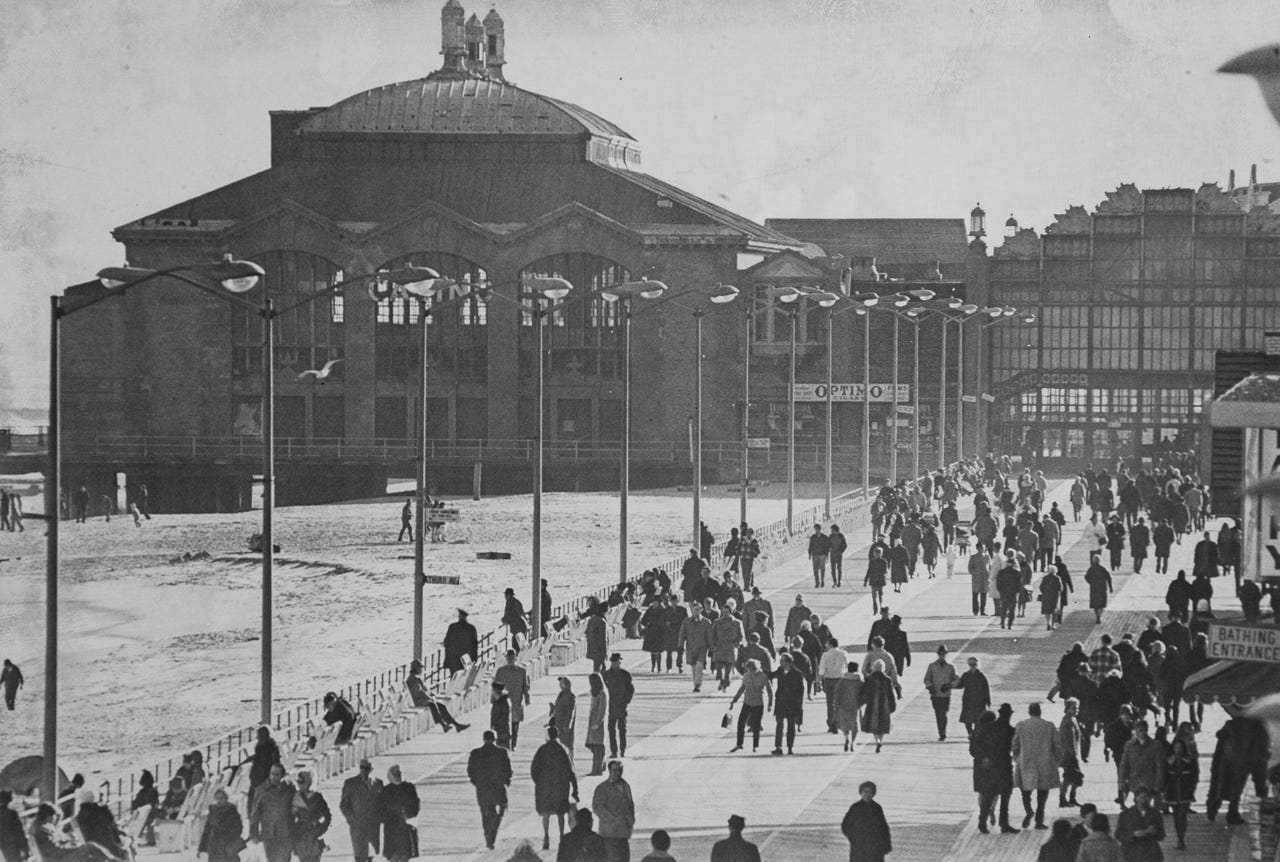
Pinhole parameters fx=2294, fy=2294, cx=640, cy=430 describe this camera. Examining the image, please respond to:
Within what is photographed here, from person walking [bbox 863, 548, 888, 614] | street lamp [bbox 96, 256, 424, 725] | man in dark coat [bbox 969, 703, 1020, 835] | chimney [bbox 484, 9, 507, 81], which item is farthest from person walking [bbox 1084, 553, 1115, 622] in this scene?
chimney [bbox 484, 9, 507, 81]

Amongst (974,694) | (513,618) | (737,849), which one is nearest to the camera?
(737,849)

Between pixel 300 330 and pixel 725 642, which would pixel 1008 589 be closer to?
pixel 725 642

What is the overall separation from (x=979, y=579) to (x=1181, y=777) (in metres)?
18.6

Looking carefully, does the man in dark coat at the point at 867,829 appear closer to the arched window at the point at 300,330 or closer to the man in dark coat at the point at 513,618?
the man in dark coat at the point at 513,618

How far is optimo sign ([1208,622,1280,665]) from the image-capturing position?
1911 cm

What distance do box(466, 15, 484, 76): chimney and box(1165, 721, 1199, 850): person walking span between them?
99.9 metres

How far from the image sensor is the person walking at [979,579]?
130 feet

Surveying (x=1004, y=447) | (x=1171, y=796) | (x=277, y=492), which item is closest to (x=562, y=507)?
(x=277, y=492)

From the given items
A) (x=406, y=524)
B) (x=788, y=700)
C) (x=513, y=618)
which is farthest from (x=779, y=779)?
(x=406, y=524)

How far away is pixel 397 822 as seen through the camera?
19.8 m

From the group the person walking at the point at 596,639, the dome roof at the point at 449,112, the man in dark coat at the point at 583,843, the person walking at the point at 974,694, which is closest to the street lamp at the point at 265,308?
the person walking at the point at 596,639

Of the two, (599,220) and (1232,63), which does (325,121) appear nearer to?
(599,220)

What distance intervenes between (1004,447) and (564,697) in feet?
279

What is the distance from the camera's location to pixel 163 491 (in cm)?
9562
